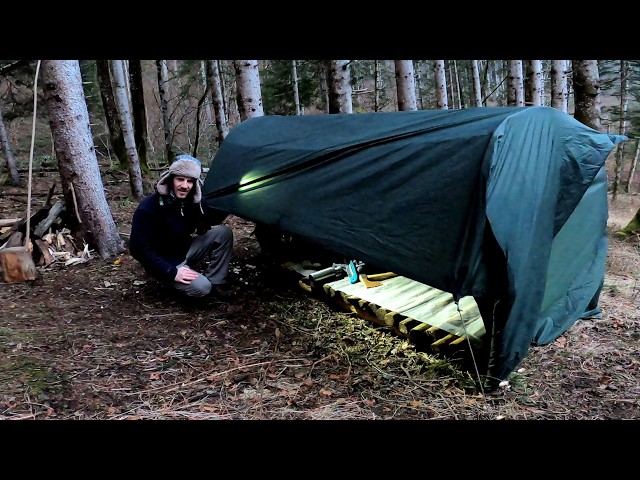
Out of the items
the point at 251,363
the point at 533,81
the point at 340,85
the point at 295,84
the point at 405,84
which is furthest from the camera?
the point at 295,84

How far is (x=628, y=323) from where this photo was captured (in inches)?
171

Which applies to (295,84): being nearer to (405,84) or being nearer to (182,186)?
(405,84)

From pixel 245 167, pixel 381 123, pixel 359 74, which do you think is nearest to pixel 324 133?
pixel 381 123

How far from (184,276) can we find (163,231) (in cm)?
50

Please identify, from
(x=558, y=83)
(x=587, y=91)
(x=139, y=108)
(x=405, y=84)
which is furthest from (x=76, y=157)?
(x=558, y=83)

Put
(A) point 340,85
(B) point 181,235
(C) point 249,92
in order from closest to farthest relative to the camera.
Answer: (B) point 181,235 < (C) point 249,92 < (A) point 340,85

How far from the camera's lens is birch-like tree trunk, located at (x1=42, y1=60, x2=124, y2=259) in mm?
5062

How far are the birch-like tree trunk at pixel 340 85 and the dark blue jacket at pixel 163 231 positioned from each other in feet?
12.6

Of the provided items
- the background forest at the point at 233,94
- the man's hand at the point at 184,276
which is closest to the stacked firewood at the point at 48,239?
the man's hand at the point at 184,276

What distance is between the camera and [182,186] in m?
4.19

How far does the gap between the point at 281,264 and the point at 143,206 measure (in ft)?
6.03

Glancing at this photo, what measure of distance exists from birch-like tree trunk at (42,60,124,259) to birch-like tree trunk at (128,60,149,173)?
5.06m

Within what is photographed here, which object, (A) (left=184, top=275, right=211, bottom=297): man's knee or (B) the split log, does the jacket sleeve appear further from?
(B) the split log
